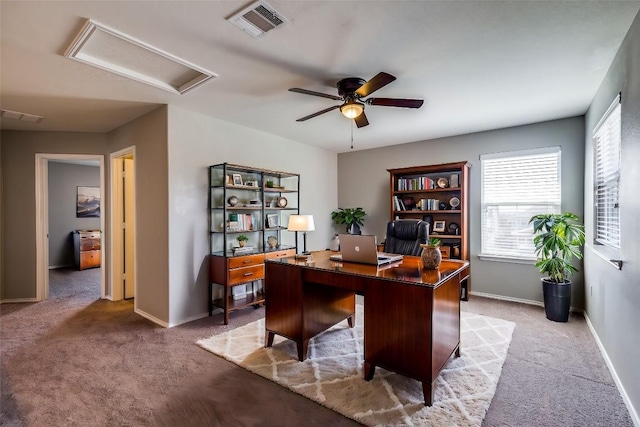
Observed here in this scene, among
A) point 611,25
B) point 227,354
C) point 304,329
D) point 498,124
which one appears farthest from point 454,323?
point 498,124

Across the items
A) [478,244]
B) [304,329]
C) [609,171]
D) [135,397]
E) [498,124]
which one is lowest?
[135,397]

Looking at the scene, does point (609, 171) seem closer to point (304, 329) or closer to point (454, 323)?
point (454, 323)

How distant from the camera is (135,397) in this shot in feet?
6.84

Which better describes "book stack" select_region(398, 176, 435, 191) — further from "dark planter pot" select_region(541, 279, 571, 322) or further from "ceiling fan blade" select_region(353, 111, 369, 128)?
"ceiling fan blade" select_region(353, 111, 369, 128)

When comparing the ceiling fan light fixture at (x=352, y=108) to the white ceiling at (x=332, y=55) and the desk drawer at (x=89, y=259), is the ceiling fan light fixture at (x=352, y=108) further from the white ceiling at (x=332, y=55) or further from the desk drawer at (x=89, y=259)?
the desk drawer at (x=89, y=259)

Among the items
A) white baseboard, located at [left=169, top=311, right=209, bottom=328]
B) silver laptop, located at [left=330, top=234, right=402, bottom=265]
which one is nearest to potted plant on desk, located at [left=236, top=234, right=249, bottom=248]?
white baseboard, located at [left=169, top=311, right=209, bottom=328]

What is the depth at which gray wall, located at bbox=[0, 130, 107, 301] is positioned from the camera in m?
4.34

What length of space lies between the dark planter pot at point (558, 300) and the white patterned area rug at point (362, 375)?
2.12 feet

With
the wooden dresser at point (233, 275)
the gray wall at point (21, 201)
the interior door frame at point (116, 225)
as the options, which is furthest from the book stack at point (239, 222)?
the gray wall at point (21, 201)

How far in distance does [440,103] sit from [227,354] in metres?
3.31

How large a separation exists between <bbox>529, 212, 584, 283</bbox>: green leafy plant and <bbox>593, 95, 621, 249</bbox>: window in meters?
0.36

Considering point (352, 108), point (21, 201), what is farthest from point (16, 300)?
point (352, 108)

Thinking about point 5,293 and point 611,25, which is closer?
point 611,25

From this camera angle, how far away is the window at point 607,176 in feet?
8.09
